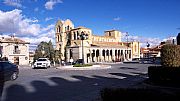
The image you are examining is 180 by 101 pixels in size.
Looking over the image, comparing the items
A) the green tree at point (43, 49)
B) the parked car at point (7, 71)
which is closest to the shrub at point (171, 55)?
the parked car at point (7, 71)

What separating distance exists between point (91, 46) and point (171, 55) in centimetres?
7965

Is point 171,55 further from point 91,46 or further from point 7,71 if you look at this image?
point 91,46

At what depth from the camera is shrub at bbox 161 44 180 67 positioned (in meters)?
14.6

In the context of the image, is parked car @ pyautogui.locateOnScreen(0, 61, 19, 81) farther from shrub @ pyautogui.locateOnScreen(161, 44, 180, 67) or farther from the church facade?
the church facade

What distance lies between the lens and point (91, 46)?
9419 centimetres

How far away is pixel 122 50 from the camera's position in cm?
11038

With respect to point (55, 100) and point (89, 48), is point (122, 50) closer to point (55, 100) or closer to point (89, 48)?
point (89, 48)

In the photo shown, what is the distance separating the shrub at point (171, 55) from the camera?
14.6 m

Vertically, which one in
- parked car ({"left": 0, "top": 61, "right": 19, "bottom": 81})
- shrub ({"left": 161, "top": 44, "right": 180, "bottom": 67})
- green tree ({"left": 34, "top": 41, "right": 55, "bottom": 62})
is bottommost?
parked car ({"left": 0, "top": 61, "right": 19, "bottom": 81})

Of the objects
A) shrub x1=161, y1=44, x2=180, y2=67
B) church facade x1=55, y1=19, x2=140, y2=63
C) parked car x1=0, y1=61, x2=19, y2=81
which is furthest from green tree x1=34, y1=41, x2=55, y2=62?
shrub x1=161, y1=44, x2=180, y2=67

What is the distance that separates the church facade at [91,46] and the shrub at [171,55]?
70.5m

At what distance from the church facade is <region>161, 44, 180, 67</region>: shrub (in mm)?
70459

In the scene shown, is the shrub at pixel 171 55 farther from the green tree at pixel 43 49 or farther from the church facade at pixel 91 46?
the church facade at pixel 91 46

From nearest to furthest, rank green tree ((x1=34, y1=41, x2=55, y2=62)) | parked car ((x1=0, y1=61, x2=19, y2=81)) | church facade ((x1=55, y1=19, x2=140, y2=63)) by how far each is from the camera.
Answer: parked car ((x1=0, y1=61, x2=19, y2=81)) → green tree ((x1=34, y1=41, x2=55, y2=62)) → church facade ((x1=55, y1=19, x2=140, y2=63))
